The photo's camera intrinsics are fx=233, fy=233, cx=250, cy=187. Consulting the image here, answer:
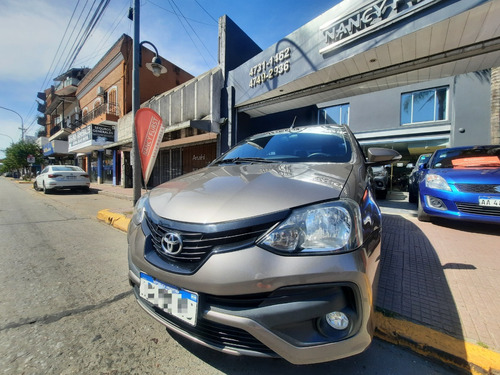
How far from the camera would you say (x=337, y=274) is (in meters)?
1.04

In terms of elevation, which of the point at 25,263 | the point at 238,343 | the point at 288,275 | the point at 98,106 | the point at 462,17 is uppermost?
the point at 98,106

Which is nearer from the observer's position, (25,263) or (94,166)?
(25,263)

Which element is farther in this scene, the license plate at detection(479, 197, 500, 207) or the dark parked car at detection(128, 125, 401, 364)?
the license plate at detection(479, 197, 500, 207)

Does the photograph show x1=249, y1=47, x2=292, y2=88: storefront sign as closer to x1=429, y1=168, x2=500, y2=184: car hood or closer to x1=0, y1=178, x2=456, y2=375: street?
x1=429, y1=168, x2=500, y2=184: car hood

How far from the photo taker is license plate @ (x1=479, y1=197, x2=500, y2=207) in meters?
3.21

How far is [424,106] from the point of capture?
11875 mm

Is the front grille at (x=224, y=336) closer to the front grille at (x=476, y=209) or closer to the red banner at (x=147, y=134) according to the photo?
the front grille at (x=476, y=209)

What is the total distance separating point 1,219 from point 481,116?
683 inches

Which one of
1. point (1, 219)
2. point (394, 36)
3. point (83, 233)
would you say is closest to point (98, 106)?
point (1, 219)

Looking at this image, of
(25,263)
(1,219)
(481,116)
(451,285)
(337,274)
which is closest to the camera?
(337,274)

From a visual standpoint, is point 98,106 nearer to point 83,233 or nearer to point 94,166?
point 94,166

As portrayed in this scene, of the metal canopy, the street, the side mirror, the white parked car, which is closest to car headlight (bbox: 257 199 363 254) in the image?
the street

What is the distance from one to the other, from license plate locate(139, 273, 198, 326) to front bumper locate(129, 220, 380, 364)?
0.08 metres

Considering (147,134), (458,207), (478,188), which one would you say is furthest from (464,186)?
(147,134)
